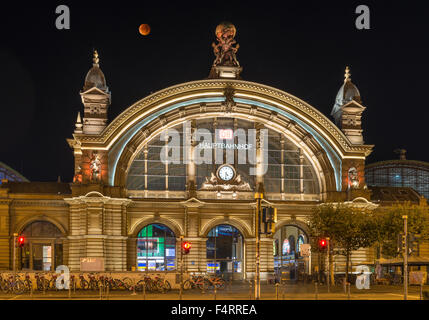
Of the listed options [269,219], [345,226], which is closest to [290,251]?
[345,226]

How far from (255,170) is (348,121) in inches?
423

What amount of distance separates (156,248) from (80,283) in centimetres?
1471

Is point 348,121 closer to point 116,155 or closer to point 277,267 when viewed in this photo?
point 277,267

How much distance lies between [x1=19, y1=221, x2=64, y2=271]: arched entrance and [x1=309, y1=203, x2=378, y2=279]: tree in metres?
23.6

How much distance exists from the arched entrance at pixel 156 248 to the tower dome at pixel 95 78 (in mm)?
14182

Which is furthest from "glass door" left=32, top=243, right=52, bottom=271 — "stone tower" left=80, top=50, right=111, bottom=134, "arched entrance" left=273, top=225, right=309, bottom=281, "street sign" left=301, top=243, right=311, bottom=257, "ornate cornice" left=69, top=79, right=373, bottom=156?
"street sign" left=301, top=243, right=311, bottom=257

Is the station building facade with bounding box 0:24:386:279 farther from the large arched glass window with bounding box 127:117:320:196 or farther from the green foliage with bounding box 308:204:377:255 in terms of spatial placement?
the green foliage with bounding box 308:204:377:255

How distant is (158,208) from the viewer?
70438 millimetres

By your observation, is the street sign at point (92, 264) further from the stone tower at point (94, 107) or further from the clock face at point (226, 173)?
the clock face at point (226, 173)

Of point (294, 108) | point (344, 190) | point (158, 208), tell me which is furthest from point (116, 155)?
point (344, 190)

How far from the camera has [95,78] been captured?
7175cm

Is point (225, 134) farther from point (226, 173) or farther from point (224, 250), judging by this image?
point (224, 250)

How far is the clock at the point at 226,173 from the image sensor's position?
236 ft

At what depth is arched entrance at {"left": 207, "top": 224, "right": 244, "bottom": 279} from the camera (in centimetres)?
7200
